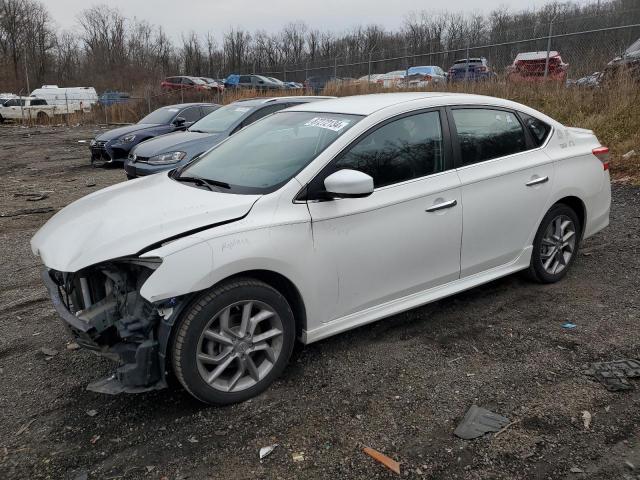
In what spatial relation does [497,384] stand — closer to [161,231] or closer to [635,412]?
[635,412]

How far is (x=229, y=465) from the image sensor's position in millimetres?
2635

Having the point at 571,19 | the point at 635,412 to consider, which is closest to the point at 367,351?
the point at 635,412

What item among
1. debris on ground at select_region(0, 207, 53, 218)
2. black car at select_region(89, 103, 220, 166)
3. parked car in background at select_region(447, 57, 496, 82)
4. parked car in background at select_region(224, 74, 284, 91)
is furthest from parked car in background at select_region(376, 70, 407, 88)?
debris on ground at select_region(0, 207, 53, 218)

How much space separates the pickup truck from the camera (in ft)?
105

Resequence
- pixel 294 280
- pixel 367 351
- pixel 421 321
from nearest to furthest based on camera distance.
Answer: pixel 294 280 → pixel 367 351 → pixel 421 321

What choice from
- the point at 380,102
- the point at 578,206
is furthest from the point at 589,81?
the point at 380,102

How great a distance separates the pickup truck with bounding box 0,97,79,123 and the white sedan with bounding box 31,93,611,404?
32415mm

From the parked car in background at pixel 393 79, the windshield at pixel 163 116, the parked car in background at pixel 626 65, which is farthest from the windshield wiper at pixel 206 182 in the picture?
the parked car in background at pixel 393 79

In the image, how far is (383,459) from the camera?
264 centimetres

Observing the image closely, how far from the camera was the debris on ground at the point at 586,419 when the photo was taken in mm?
2850

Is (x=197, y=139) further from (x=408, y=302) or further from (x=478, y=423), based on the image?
(x=478, y=423)

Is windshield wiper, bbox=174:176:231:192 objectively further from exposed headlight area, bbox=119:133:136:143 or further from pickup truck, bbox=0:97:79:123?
pickup truck, bbox=0:97:79:123

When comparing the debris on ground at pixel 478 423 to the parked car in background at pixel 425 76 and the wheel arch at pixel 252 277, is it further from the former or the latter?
the parked car in background at pixel 425 76

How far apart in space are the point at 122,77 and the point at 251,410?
193 feet
